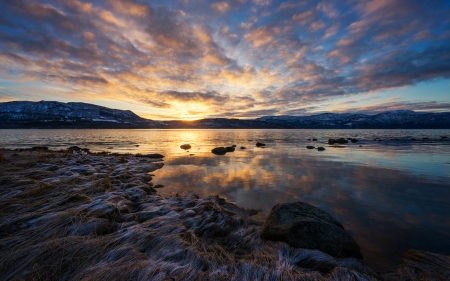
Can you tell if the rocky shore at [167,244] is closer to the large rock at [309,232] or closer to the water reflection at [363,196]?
the large rock at [309,232]

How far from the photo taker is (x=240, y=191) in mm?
10922

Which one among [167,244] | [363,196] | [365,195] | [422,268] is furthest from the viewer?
[365,195]

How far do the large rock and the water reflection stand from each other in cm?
74

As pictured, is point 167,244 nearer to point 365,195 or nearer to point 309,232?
point 309,232

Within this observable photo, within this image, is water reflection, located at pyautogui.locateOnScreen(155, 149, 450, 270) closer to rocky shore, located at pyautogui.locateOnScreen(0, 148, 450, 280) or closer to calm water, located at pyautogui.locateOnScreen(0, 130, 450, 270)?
calm water, located at pyautogui.locateOnScreen(0, 130, 450, 270)

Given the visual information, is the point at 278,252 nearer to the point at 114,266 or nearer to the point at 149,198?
the point at 114,266

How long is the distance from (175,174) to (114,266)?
37.9 ft

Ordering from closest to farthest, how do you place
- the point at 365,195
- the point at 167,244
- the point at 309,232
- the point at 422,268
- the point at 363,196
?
the point at 422,268
the point at 167,244
the point at 309,232
the point at 363,196
the point at 365,195

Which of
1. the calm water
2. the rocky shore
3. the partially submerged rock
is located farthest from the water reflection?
the rocky shore

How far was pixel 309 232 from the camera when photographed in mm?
5363

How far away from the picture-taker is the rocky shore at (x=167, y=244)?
364cm

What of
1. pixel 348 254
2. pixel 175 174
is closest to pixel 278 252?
pixel 348 254

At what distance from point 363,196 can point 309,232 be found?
6.21m

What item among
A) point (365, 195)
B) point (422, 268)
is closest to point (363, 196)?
point (365, 195)
